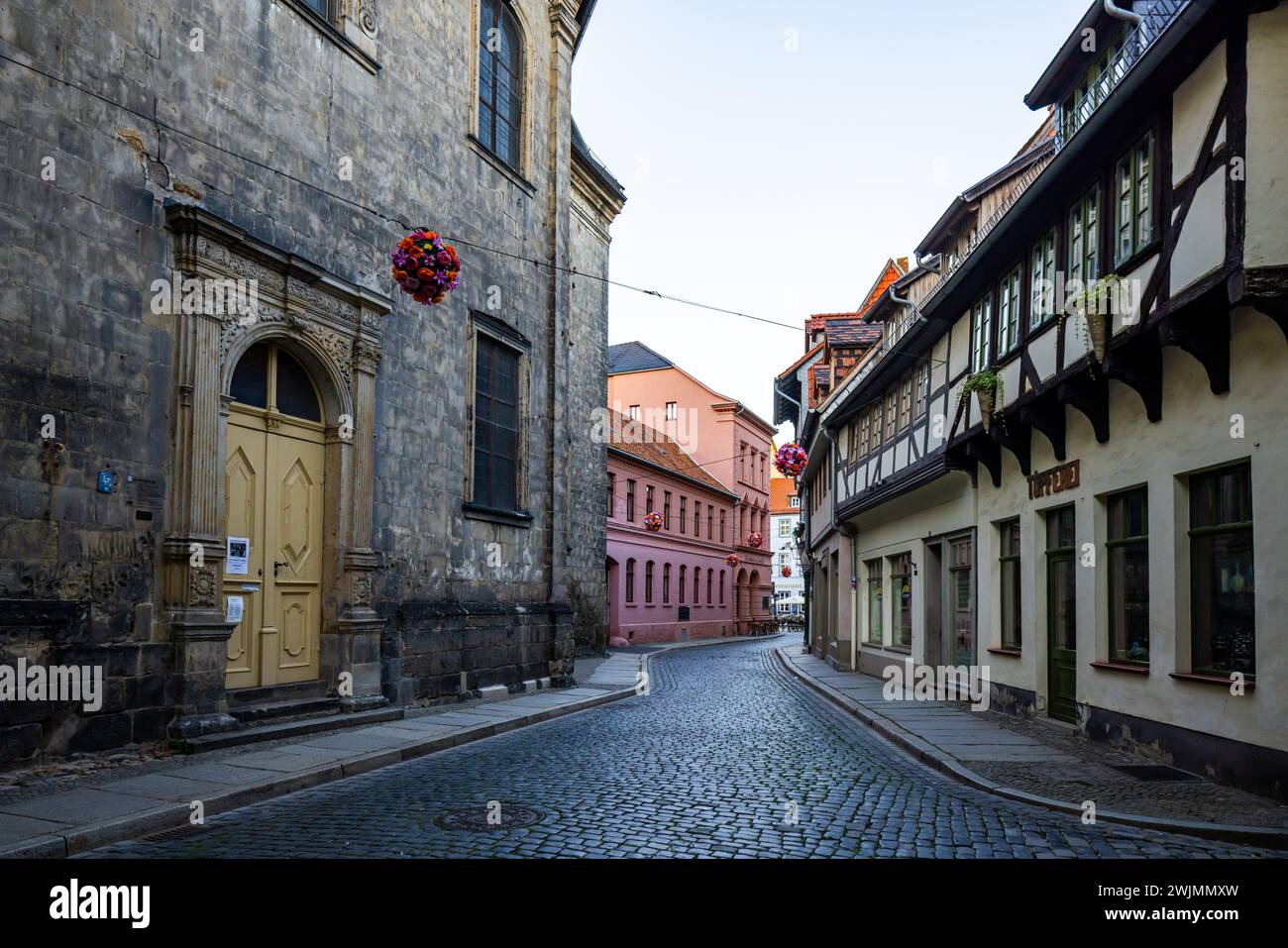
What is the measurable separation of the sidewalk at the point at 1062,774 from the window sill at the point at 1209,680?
0.83 meters

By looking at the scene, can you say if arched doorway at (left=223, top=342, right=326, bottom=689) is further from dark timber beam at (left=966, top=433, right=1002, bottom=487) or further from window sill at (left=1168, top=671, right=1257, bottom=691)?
window sill at (left=1168, top=671, right=1257, bottom=691)

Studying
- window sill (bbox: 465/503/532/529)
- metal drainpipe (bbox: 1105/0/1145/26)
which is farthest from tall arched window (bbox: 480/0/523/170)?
metal drainpipe (bbox: 1105/0/1145/26)

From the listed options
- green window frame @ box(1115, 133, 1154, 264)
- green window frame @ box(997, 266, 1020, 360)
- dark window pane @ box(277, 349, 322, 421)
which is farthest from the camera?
green window frame @ box(997, 266, 1020, 360)

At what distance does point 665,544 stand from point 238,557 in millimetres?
31048

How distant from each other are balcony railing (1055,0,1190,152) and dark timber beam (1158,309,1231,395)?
92.9 inches

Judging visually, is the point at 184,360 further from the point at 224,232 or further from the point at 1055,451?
the point at 1055,451

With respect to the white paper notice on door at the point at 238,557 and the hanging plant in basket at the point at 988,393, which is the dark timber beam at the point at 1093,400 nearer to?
the hanging plant in basket at the point at 988,393

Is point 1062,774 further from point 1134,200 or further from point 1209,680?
point 1134,200

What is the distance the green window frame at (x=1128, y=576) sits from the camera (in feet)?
34.1

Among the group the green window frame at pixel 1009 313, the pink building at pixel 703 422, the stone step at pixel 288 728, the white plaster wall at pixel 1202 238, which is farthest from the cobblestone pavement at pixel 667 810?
the pink building at pixel 703 422

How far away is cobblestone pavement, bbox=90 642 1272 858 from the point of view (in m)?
6.32

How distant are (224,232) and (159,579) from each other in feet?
11.4
